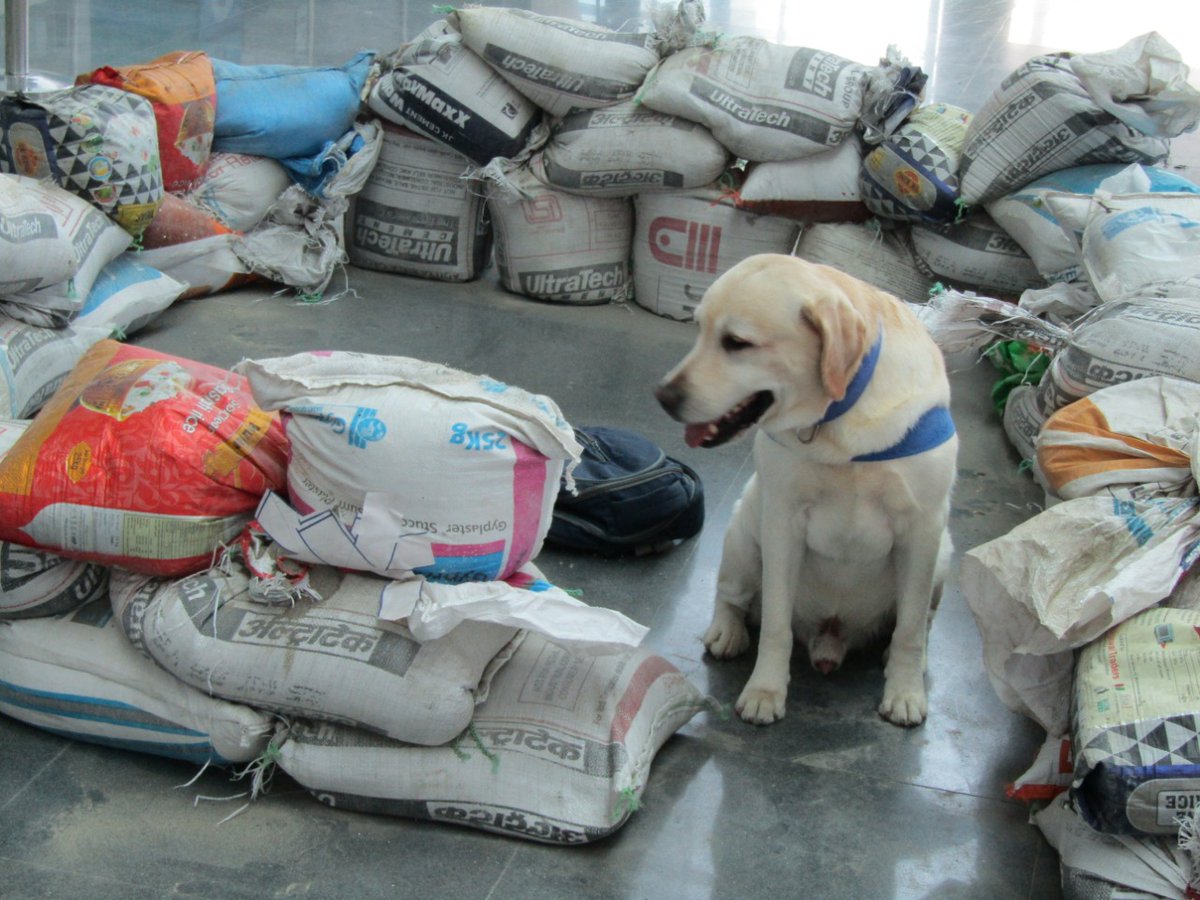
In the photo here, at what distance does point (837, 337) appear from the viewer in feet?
6.72

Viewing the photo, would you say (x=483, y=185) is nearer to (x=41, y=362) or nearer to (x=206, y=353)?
(x=206, y=353)

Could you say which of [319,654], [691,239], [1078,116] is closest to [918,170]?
[1078,116]

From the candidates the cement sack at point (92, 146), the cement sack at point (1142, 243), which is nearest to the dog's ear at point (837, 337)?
the cement sack at point (1142, 243)

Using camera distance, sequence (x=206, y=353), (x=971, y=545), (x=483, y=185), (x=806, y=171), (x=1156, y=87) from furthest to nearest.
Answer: (x=483, y=185) → (x=806, y=171) → (x=206, y=353) → (x=1156, y=87) → (x=971, y=545)

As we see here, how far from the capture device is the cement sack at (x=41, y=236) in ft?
10.8

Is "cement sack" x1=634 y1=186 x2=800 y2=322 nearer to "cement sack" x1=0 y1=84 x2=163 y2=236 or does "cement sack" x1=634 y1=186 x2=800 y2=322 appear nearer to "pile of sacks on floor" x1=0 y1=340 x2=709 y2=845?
"cement sack" x1=0 y1=84 x2=163 y2=236

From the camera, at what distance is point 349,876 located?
199 cm

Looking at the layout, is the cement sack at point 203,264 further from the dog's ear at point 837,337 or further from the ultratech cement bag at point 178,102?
the dog's ear at point 837,337

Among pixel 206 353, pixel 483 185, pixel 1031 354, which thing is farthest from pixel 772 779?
pixel 483 185

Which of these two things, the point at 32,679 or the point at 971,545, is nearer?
the point at 32,679

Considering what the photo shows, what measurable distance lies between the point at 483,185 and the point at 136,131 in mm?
1186

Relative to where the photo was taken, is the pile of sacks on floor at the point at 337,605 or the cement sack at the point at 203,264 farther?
the cement sack at the point at 203,264

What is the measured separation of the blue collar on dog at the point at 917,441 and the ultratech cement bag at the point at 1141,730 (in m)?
0.44

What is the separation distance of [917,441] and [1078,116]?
207cm
